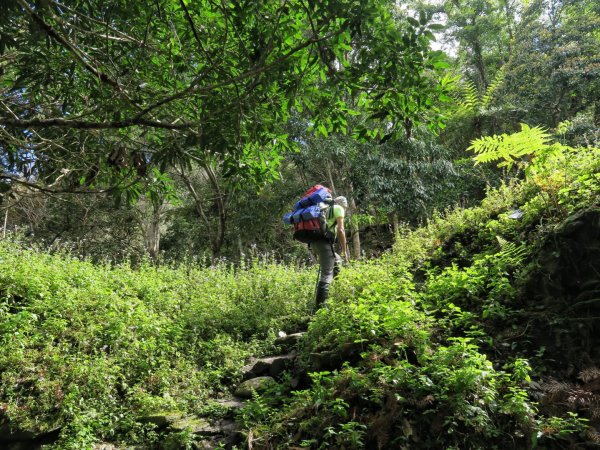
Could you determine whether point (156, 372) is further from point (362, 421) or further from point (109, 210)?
point (109, 210)

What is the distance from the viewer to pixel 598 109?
14.9 m

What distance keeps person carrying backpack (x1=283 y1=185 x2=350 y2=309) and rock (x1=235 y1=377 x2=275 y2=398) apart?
1450mm

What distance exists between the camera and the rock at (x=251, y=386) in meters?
4.74

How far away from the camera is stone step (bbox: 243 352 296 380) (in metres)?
5.16

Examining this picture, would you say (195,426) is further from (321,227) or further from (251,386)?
→ (321,227)

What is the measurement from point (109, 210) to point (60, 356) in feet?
50.3

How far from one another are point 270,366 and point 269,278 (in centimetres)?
244

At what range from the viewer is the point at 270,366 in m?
5.21

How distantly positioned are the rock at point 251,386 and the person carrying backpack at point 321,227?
4.76ft

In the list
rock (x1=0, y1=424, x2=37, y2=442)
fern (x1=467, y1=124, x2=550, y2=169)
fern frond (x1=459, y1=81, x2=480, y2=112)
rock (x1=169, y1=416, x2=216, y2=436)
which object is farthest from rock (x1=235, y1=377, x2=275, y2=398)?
fern frond (x1=459, y1=81, x2=480, y2=112)

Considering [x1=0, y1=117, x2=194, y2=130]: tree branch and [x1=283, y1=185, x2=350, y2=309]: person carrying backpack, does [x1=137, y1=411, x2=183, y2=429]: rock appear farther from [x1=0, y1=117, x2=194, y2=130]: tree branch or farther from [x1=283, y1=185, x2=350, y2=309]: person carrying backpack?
[x1=0, y1=117, x2=194, y2=130]: tree branch

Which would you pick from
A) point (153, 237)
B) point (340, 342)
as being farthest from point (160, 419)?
point (153, 237)

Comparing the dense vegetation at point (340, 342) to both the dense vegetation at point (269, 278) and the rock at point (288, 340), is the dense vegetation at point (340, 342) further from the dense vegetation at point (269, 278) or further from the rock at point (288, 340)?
the rock at point (288, 340)

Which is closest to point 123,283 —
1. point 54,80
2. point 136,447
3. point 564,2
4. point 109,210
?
point 136,447
